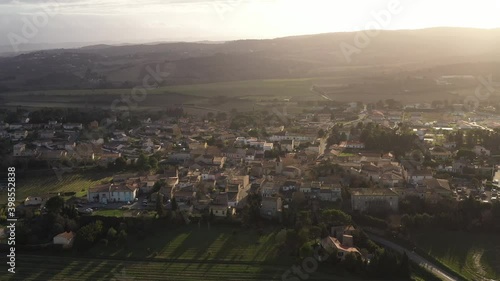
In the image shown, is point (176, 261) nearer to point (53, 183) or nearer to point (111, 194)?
point (111, 194)

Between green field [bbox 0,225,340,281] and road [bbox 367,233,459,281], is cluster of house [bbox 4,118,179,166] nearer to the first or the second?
green field [bbox 0,225,340,281]

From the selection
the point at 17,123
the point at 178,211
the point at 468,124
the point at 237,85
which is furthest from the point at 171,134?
the point at 237,85

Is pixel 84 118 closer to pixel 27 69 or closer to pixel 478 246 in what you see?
pixel 478 246

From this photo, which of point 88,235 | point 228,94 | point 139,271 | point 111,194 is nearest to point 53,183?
point 111,194

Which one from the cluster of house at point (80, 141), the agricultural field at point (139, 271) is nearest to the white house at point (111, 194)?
the agricultural field at point (139, 271)

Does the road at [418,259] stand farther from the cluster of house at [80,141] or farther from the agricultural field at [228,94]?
the agricultural field at [228,94]

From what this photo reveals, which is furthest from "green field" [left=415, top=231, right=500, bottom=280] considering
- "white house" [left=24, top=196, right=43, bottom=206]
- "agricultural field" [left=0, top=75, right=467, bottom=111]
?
"agricultural field" [left=0, top=75, right=467, bottom=111]
